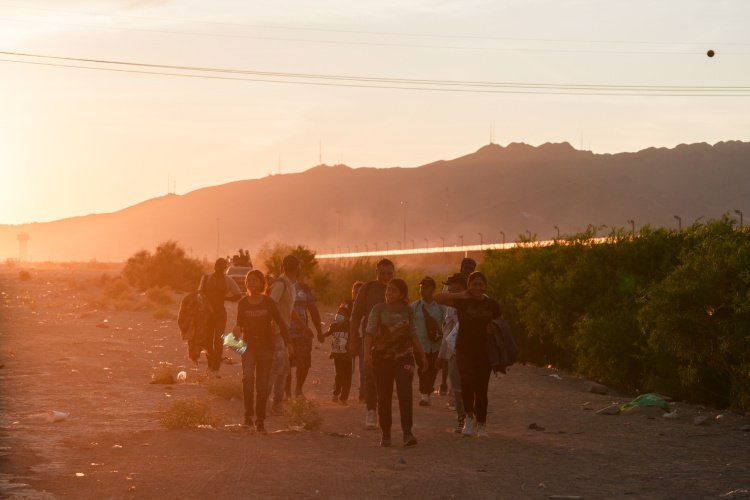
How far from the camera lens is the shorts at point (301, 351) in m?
17.6

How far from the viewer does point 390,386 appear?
14266 millimetres

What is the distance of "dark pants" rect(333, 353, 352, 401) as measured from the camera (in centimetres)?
1852

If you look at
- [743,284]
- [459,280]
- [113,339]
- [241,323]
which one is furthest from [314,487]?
[113,339]

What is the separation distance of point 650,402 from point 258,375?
7.43 meters

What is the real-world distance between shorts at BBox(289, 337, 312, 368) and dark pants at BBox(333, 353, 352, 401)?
1.90ft

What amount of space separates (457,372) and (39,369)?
9.96 metres

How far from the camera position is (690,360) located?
63.7 ft

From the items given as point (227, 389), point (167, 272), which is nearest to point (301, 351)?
point (227, 389)

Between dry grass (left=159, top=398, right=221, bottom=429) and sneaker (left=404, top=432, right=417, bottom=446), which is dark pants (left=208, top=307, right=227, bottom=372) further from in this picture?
sneaker (left=404, top=432, right=417, bottom=446)

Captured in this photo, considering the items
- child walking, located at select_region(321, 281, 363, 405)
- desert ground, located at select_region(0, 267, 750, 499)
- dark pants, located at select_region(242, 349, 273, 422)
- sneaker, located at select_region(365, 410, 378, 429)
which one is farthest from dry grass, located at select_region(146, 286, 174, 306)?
dark pants, located at select_region(242, 349, 273, 422)

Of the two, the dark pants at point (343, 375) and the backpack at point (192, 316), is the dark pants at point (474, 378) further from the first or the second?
the backpack at point (192, 316)

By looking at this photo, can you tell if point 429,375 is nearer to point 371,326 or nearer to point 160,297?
point 371,326

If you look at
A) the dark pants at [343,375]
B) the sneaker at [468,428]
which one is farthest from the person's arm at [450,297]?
the dark pants at [343,375]

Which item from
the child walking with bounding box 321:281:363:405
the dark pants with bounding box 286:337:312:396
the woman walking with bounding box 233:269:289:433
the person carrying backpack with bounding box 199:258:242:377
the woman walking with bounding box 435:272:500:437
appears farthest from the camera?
the person carrying backpack with bounding box 199:258:242:377
